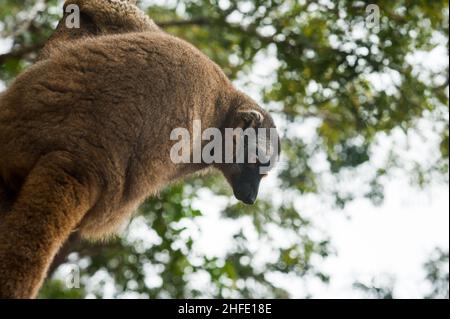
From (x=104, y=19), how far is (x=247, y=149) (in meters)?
1.90

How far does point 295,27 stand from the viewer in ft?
33.5

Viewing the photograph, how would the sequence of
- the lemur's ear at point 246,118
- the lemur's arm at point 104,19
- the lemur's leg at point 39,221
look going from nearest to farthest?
the lemur's leg at point 39,221 < the lemur's arm at point 104,19 < the lemur's ear at point 246,118

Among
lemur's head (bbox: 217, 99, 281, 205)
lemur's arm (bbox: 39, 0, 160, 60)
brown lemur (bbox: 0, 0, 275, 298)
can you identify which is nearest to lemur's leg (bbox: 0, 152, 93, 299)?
brown lemur (bbox: 0, 0, 275, 298)

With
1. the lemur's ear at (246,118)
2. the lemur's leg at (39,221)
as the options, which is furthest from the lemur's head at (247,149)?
the lemur's leg at (39,221)

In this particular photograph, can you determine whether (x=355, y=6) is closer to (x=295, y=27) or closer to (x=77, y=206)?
(x=295, y=27)

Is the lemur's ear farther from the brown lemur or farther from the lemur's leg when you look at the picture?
the lemur's leg

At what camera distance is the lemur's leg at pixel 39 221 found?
3.89 m

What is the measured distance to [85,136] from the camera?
450 centimetres

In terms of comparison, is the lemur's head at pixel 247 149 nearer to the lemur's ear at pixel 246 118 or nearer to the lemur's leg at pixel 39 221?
the lemur's ear at pixel 246 118

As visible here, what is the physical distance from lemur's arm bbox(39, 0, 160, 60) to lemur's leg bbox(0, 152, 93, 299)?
6.57 ft

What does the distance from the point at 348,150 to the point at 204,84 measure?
5.46 m

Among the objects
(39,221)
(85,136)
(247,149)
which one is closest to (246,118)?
(247,149)

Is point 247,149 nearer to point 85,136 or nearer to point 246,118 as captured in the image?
point 246,118

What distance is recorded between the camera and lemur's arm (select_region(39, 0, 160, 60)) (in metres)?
6.02
